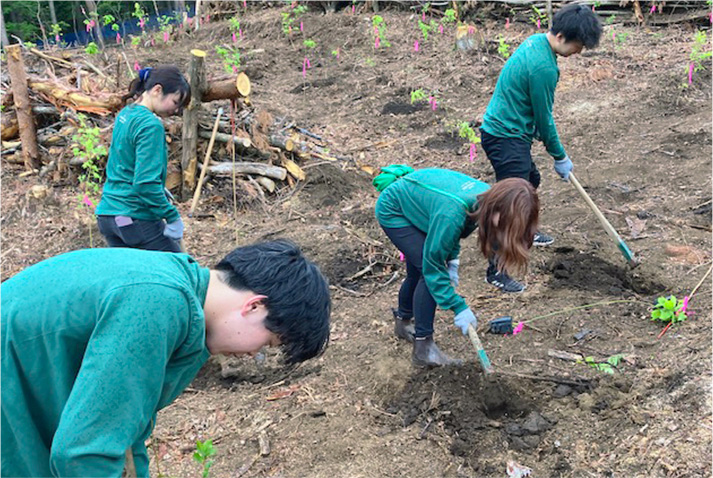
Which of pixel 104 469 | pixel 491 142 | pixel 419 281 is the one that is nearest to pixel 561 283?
pixel 491 142

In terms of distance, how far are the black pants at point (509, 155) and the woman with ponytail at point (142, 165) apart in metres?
2.11

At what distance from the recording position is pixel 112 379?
1.25 meters

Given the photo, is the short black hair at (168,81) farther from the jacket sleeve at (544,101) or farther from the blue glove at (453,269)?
the jacket sleeve at (544,101)

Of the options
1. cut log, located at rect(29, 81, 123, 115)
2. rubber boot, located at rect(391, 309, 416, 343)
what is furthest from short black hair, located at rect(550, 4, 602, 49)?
cut log, located at rect(29, 81, 123, 115)

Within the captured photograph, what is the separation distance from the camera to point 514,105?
13.6 ft

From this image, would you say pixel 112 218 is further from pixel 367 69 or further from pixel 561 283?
pixel 367 69

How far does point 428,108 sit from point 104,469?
8190 millimetres

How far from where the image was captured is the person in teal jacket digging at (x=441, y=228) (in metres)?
2.68

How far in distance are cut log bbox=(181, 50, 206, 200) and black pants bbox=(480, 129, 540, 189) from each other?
295 cm

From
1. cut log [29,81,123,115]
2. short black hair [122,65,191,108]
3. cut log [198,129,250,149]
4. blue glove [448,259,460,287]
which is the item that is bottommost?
blue glove [448,259,460,287]

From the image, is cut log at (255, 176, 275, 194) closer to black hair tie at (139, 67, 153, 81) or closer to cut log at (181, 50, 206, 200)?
cut log at (181, 50, 206, 200)

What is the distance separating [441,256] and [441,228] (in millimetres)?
160

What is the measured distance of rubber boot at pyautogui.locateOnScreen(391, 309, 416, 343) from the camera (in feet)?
12.7

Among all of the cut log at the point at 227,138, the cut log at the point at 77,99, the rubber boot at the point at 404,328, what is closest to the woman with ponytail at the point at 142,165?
the rubber boot at the point at 404,328
